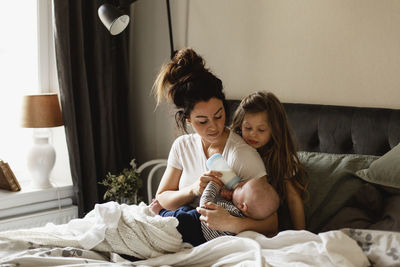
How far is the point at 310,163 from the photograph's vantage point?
6.42 ft

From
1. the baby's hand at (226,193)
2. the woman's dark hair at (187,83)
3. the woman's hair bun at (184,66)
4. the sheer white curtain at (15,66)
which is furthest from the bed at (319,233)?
the sheer white curtain at (15,66)

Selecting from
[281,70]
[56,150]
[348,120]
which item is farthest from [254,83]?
[56,150]

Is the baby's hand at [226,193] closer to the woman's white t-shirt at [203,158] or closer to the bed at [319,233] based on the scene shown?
the woman's white t-shirt at [203,158]

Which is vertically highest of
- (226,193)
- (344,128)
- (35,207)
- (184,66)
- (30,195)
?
(184,66)

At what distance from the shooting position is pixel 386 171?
1693 millimetres

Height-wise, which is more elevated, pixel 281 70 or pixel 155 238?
pixel 281 70

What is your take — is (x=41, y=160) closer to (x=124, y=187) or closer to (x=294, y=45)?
(x=124, y=187)

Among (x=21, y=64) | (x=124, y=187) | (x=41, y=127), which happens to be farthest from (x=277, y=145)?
(x=21, y=64)

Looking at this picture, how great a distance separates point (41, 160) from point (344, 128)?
1.91m

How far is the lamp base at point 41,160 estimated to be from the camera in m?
2.89

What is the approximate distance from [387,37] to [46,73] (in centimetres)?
221

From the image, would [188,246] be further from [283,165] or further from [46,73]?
[46,73]

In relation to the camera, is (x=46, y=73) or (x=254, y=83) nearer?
(x=254, y=83)

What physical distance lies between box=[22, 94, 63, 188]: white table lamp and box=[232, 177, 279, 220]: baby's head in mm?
1548
